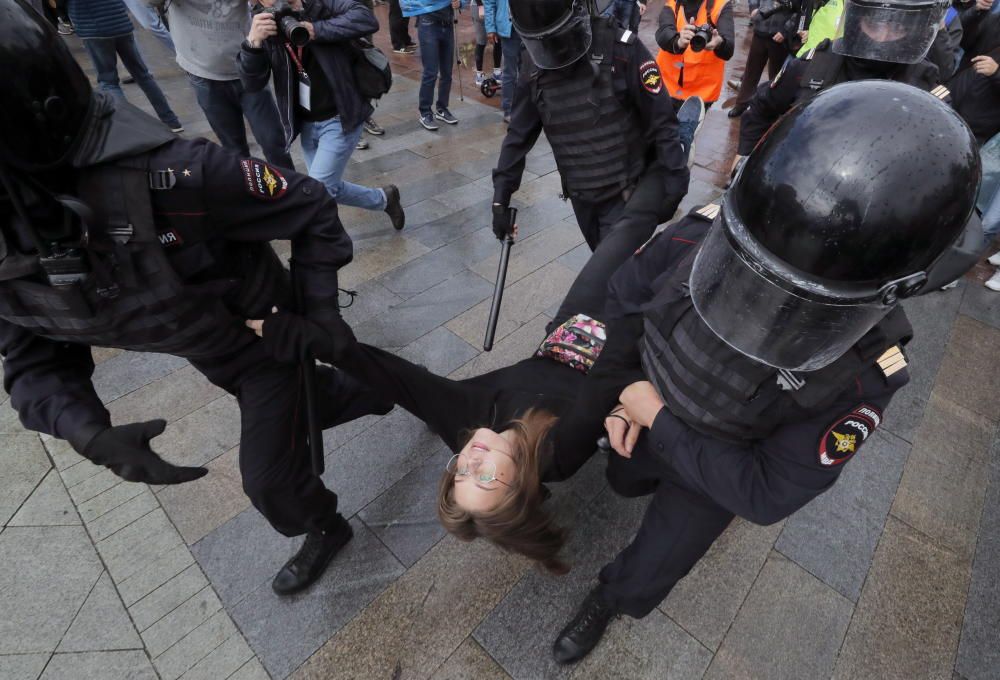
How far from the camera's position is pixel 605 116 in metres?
2.83

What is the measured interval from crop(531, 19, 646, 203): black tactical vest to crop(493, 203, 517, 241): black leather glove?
42 cm

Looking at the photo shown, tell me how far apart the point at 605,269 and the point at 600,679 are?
5.95 ft

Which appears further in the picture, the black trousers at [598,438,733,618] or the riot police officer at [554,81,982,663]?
the black trousers at [598,438,733,618]

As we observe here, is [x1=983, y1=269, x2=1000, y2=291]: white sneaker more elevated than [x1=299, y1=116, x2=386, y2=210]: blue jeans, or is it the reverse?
[x1=299, y1=116, x2=386, y2=210]: blue jeans

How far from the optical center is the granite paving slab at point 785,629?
6.83ft

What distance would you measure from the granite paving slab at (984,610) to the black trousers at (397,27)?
32.5 ft

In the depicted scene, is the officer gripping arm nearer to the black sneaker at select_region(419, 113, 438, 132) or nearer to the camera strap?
the camera strap

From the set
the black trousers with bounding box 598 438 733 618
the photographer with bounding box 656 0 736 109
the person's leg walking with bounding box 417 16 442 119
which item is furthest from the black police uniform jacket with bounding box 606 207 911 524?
the person's leg walking with bounding box 417 16 442 119

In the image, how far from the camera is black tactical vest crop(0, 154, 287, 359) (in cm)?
144

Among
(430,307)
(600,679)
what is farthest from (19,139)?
(430,307)

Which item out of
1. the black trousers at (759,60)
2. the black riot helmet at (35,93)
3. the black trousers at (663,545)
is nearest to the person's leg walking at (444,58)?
the black trousers at (759,60)

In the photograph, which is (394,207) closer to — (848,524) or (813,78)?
(813,78)

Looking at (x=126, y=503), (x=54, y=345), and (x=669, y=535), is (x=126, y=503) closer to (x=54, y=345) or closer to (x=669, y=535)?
(x=54, y=345)

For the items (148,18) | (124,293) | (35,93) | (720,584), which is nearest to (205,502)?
(124,293)
